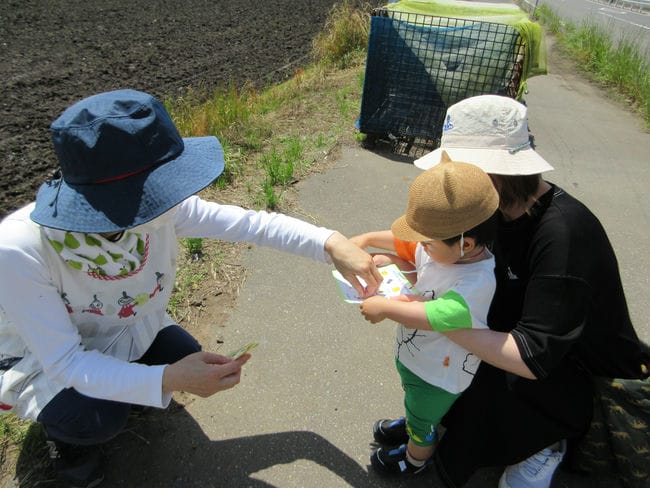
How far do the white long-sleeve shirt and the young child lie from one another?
1.50 ft

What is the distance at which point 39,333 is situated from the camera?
4.62 feet

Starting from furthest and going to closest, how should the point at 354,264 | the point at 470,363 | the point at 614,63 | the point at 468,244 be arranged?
1. the point at 614,63
2. the point at 354,264
3. the point at 470,363
4. the point at 468,244

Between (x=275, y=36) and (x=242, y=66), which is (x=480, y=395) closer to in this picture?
(x=242, y=66)

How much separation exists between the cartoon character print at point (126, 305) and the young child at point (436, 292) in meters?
0.83

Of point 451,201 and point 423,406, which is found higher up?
point 451,201

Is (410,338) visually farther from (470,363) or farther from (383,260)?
(383,260)

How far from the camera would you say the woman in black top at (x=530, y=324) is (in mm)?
1419

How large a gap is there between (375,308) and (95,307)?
95 cm

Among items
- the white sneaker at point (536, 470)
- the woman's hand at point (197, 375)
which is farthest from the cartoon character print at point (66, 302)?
the white sneaker at point (536, 470)

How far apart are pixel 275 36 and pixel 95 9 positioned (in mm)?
4978

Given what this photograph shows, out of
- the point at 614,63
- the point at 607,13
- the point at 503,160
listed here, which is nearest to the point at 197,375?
the point at 503,160

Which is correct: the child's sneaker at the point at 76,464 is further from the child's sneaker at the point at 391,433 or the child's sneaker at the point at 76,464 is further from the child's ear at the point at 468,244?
the child's ear at the point at 468,244

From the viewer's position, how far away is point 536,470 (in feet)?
5.61

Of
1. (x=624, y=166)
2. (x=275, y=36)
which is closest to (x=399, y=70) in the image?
(x=624, y=166)
